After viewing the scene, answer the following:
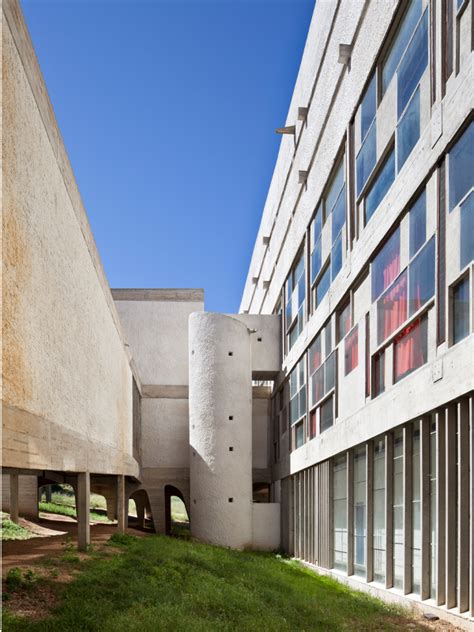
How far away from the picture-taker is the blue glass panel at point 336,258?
20.5m

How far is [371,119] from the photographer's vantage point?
17.4 meters

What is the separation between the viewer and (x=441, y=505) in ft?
38.7

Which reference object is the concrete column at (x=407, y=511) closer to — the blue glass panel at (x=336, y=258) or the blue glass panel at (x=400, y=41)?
the blue glass panel at (x=400, y=41)

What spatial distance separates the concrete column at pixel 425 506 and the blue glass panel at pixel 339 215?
837cm

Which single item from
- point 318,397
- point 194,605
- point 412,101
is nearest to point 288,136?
point 318,397

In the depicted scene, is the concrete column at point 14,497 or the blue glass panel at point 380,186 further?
the concrete column at point 14,497

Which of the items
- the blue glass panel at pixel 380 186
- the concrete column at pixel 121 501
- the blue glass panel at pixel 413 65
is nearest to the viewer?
the blue glass panel at pixel 413 65

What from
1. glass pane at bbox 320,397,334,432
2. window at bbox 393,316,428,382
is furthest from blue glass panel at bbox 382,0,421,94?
glass pane at bbox 320,397,334,432

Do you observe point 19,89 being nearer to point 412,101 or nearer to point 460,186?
point 460,186

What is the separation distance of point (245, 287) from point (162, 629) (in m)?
41.4

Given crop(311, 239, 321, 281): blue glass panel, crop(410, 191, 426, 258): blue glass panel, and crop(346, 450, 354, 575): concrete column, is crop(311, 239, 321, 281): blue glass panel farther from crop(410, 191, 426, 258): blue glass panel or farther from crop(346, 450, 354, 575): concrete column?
crop(410, 191, 426, 258): blue glass panel

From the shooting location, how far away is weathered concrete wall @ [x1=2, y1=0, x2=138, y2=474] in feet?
30.0

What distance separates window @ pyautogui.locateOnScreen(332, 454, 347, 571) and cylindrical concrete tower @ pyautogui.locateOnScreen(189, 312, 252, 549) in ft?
33.3

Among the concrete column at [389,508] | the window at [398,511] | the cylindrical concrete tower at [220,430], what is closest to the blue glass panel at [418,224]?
the window at [398,511]
